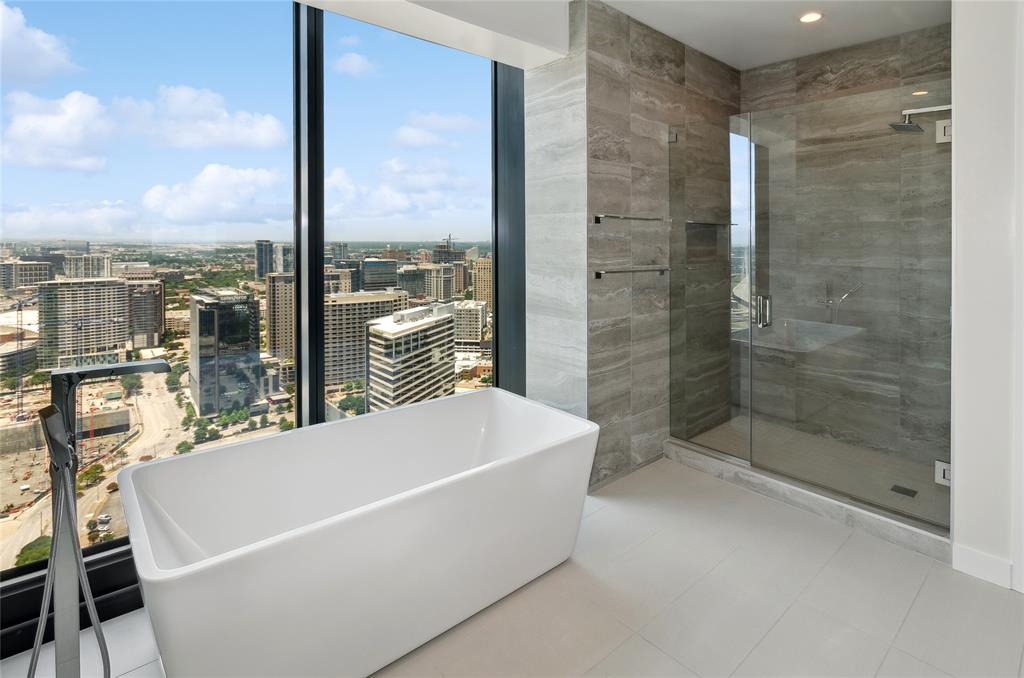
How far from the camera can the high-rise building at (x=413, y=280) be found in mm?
2725

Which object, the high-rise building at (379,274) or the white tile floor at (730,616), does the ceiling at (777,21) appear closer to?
the high-rise building at (379,274)

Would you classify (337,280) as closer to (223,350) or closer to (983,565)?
(223,350)

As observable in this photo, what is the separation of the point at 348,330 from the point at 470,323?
749 mm

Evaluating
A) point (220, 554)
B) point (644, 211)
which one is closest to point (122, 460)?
point (220, 554)

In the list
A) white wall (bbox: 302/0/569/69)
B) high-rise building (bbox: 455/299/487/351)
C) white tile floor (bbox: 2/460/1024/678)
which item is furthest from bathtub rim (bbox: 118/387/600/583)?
white wall (bbox: 302/0/569/69)

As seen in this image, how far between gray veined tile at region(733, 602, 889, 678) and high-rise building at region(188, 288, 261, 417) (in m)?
2.15

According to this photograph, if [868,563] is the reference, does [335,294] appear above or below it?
above

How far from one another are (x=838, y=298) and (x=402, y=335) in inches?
91.3

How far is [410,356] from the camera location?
2801mm

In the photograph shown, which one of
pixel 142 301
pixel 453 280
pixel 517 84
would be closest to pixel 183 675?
pixel 142 301

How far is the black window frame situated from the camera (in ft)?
5.91

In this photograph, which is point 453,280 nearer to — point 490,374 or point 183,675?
point 490,374

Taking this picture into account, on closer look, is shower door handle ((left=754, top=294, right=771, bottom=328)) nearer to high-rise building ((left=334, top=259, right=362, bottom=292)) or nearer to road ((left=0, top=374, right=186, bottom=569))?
high-rise building ((left=334, top=259, right=362, bottom=292))

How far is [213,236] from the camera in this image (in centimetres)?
214
